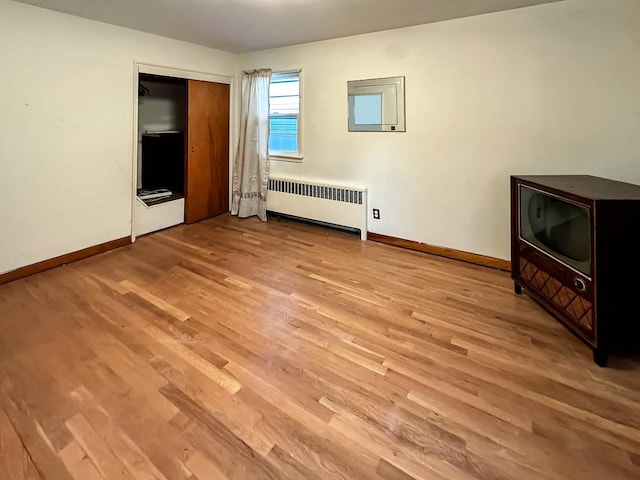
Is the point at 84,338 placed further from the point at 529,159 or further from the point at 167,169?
the point at 529,159

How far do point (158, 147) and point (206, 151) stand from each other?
65 centimetres

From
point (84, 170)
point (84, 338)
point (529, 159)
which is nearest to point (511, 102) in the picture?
point (529, 159)

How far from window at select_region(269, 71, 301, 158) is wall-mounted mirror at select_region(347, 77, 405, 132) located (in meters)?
0.86

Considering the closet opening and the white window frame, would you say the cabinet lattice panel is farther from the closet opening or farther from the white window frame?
the closet opening

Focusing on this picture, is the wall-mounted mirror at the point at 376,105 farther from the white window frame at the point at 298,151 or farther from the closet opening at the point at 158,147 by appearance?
the closet opening at the point at 158,147

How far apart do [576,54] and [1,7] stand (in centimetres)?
441

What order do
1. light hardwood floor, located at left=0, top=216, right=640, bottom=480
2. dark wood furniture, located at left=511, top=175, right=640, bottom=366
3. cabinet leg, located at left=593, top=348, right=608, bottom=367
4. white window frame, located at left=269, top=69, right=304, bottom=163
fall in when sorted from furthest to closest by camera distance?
white window frame, located at left=269, top=69, right=304, bottom=163, cabinet leg, located at left=593, top=348, right=608, bottom=367, dark wood furniture, located at left=511, top=175, right=640, bottom=366, light hardwood floor, located at left=0, top=216, right=640, bottom=480

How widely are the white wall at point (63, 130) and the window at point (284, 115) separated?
139cm

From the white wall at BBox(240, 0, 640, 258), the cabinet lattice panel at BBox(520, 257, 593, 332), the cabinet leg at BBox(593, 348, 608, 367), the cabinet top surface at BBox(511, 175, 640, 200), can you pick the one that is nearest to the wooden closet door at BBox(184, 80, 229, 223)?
the white wall at BBox(240, 0, 640, 258)

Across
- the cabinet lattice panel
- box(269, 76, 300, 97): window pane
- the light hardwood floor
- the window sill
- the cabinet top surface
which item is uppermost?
box(269, 76, 300, 97): window pane

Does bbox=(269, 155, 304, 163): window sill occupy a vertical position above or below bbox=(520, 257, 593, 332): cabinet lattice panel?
above

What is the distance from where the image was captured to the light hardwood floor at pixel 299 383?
1.37 metres

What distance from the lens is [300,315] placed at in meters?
2.48

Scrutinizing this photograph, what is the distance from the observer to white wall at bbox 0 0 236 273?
113 inches
